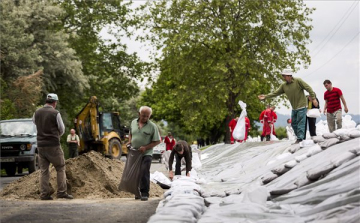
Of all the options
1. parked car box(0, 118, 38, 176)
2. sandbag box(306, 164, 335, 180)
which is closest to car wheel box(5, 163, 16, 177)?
parked car box(0, 118, 38, 176)

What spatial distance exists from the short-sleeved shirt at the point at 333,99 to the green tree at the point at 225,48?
2366 centimetres

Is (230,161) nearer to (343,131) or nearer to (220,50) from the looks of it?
(343,131)

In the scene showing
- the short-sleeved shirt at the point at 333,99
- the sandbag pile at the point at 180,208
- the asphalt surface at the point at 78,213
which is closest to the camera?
the sandbag pile at the point at 180,208

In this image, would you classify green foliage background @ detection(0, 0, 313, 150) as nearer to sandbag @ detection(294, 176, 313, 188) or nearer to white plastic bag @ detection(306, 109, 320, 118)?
white plastic bag @ detection(306, 109, 320, 118)

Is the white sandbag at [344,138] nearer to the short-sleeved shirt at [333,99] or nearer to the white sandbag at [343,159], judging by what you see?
the white sandbag at [343,159]

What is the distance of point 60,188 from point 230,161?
978 centimetres

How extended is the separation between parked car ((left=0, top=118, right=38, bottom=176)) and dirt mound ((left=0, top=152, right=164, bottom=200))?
812 centimetres

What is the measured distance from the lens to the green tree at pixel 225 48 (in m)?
43.2

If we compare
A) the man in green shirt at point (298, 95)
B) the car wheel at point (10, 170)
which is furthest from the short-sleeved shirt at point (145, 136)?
the car wheel at point (10, 170)

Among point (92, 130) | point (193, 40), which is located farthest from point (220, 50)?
point (92, 130)

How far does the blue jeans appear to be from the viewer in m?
16.8

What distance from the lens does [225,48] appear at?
A: 4494cm

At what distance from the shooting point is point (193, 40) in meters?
44.2

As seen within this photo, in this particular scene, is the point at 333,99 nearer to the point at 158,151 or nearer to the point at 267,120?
the point at 267,120
